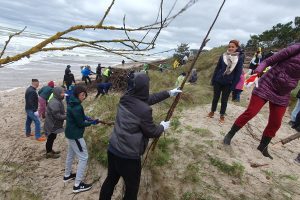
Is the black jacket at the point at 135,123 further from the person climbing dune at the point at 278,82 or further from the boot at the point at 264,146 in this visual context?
the boot at the point at 264,146

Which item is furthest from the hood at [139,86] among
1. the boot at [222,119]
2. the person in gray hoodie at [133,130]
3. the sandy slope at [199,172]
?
the boot at [222,119]

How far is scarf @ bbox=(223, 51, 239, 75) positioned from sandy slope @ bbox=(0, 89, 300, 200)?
1.31 meters

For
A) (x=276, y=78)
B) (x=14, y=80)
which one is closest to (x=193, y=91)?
(x=276, y=78)

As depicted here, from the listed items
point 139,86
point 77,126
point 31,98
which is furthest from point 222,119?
point 31,98

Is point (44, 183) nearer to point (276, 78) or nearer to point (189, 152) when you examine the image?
point (189, 152)

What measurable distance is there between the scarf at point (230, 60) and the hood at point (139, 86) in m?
2.58

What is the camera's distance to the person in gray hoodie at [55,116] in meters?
6.02

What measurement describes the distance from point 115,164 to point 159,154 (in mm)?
1657

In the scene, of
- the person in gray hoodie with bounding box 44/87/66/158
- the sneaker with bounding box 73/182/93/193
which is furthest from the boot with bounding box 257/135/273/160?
the person in gray hoodie with bounding box 44/87/66/158

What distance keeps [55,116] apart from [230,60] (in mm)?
3757

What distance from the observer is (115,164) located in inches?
138

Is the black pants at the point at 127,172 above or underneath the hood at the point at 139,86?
underneath

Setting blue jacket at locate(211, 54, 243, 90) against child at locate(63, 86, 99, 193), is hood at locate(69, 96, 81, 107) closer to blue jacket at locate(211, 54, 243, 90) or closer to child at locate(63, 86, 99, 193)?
child at locate(63, 86, 99, 193)

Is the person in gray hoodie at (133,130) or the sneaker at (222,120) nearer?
the person in gray hoodie at (133,130)
